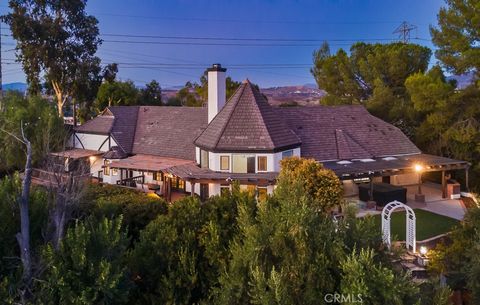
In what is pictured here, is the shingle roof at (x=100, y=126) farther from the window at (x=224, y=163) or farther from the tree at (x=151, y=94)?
the tree at (x=151, y=94)

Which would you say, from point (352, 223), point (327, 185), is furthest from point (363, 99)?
point (352, 223)

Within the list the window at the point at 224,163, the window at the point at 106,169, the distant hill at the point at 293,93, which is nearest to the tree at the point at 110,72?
the window at the point at 106,169

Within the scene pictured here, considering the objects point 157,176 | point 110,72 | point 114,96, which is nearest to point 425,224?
point 157,176

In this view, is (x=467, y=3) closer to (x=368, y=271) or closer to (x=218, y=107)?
(x=218, y=107)
